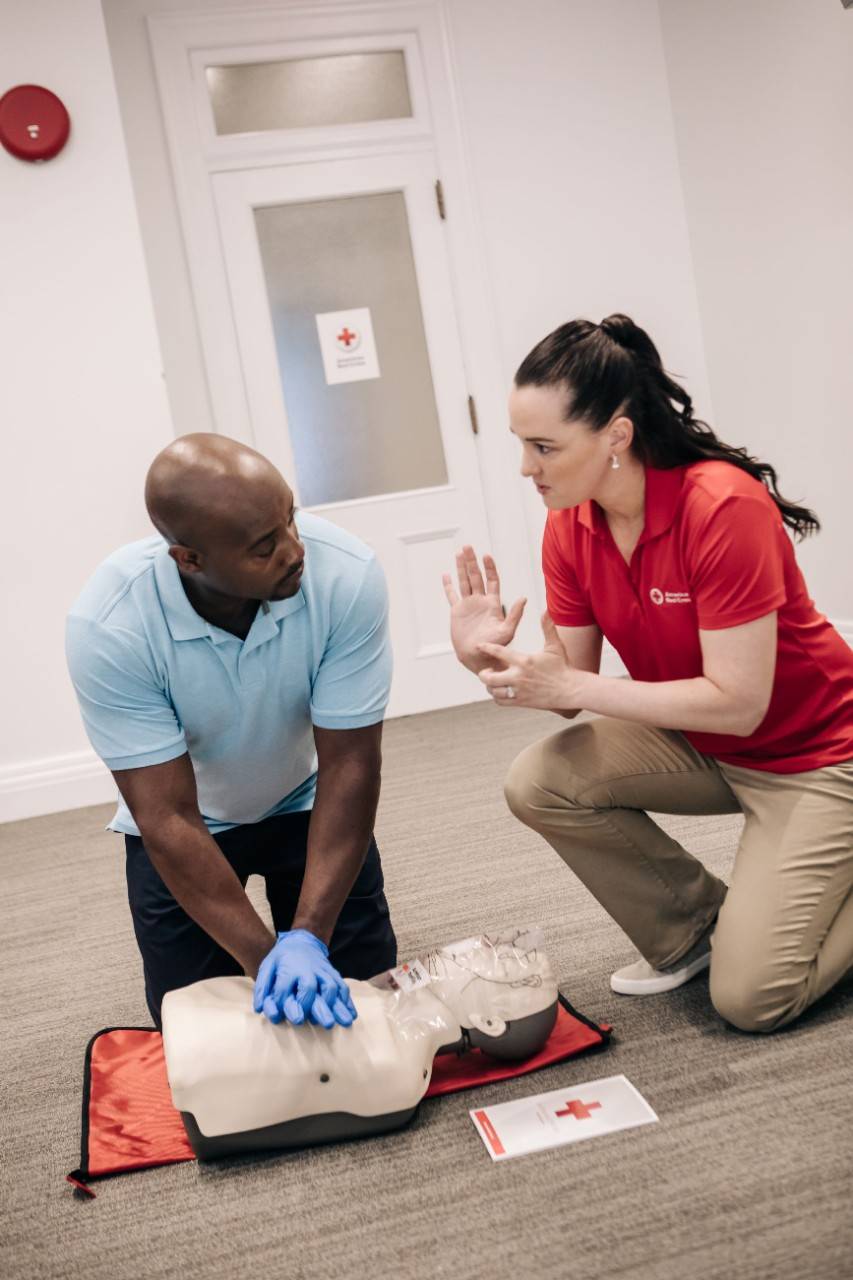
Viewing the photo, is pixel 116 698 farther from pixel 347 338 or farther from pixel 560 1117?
pixel 347 338

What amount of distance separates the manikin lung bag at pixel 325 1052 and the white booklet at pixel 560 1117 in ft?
0.29

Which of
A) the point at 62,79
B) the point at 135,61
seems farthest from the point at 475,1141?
the point at 135,61

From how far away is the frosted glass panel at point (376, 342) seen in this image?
4223 millimetres

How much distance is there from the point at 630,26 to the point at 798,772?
373cm

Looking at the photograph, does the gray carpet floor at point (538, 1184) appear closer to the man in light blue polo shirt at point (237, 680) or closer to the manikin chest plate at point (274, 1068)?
the manikin chest plate at point (274, 1068)

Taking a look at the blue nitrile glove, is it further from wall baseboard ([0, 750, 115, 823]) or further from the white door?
the white door

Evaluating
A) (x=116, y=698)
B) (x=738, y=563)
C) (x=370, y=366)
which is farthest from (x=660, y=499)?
(x=370, y=366)

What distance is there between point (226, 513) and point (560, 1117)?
31.4 inches

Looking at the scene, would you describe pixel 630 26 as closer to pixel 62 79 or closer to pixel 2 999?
pixel 62 79

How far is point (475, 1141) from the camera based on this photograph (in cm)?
138

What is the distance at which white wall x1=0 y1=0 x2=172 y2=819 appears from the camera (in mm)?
3627

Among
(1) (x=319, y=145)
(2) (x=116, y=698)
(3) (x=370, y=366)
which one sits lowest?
(2) (x=116, y=698)

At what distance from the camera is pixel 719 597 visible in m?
1.47

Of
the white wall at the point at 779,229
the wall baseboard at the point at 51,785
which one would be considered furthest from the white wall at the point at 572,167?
the wall baseboard at the point at 51,785
